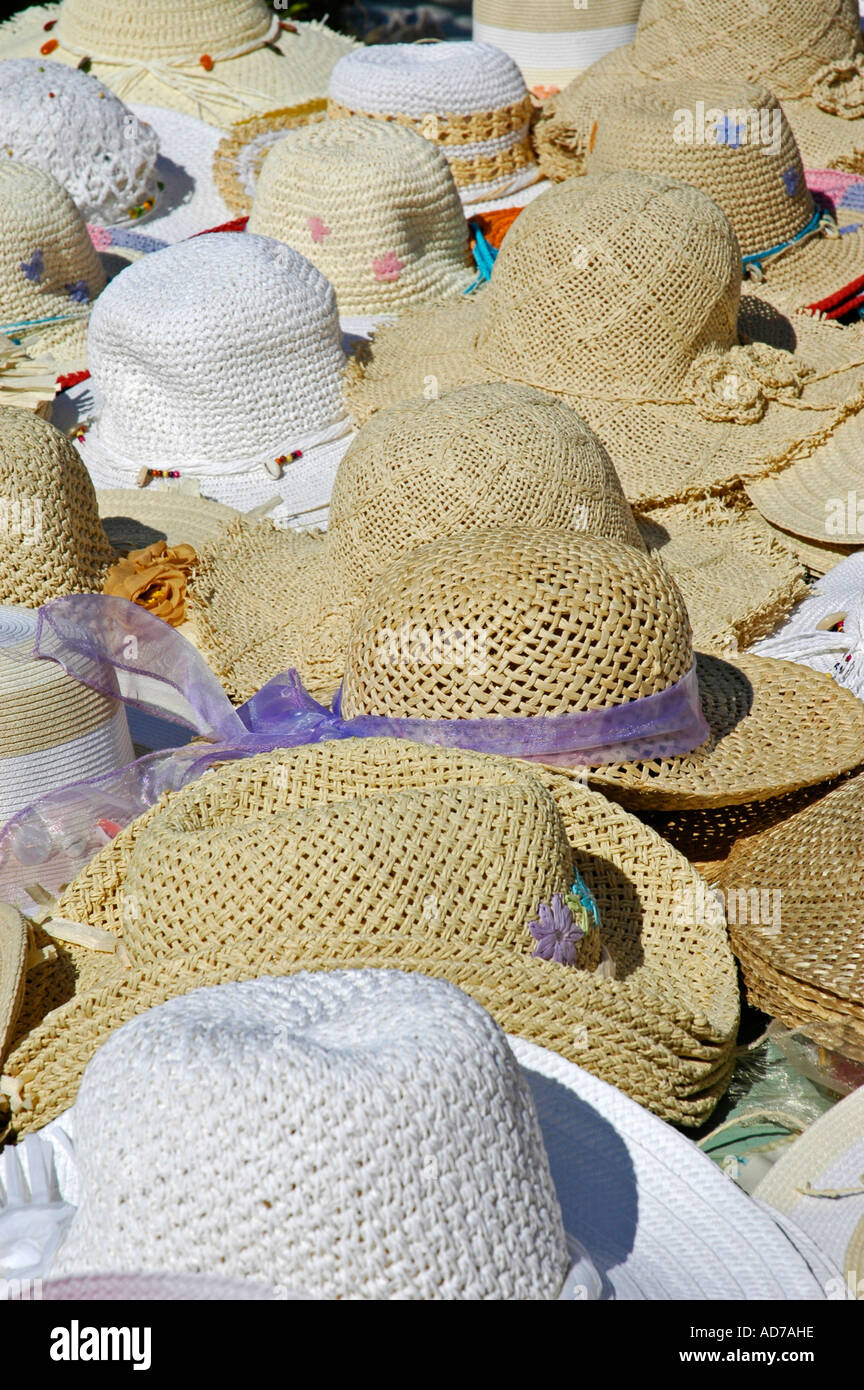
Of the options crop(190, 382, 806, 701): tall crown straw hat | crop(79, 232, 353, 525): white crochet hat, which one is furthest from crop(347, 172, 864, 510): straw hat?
crop(190, 382, 806, 701): tall crown straw hat

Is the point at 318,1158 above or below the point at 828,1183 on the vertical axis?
above

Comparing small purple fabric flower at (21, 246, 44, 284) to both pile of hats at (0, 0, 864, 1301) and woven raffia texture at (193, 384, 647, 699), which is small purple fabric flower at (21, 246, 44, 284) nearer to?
pile of hats at (0, 0, 864, 1301)

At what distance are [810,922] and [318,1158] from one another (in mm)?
1083

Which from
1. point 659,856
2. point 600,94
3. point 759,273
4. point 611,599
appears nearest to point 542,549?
point 611,599

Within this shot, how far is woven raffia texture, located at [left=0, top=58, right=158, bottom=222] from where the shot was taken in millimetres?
4953

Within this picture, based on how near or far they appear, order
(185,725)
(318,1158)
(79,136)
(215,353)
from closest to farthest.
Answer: (318,1158) < (185,725) < (215,353) < (79,136)

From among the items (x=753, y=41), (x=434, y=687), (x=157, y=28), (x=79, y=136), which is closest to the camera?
(x=434, y=687)

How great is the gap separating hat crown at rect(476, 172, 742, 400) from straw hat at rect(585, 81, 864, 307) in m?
0.53

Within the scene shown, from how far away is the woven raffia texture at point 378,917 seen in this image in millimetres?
1738

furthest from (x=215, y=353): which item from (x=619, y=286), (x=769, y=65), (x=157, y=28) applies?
(x=157, y=28)

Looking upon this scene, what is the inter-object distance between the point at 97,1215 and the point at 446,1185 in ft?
1.10

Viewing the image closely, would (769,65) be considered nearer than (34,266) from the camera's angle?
No

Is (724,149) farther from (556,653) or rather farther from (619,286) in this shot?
(556,653)

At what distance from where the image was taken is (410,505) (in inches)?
115
